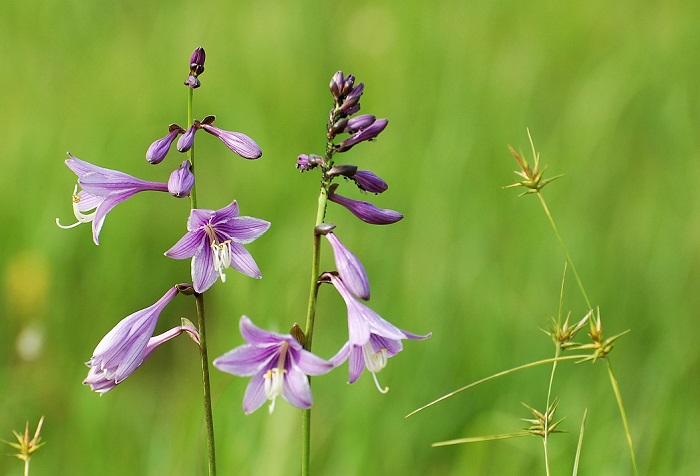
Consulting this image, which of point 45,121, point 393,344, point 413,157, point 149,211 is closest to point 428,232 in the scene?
point 413,157

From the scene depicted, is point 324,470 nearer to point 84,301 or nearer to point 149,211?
point 84,301

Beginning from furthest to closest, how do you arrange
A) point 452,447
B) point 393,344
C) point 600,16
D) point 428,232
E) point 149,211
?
point 600,16 < point 149,211 < point 428,232 < point 452,447 < point 393,344

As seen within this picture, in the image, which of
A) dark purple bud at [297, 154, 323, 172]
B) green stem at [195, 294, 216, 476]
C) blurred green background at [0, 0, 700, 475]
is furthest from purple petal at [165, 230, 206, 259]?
blurred green background at [0, 0, 700, 475]

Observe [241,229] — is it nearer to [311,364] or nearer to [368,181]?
[368,181]

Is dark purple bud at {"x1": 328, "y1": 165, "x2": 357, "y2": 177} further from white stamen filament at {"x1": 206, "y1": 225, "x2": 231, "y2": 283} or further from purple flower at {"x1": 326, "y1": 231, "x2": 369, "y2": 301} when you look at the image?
white stamen filament at {"x1": 206, "y1": 225, "x2": 231, "y2": 283}

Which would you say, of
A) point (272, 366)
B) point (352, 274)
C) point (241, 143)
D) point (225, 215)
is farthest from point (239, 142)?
point (272, 366)

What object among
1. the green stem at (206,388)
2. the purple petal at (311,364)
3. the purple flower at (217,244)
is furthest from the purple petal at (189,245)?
the purple petal at (311,364)
